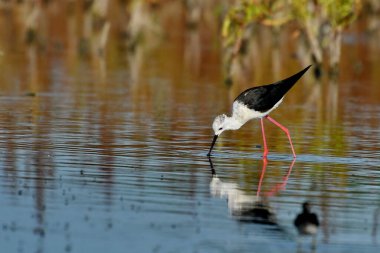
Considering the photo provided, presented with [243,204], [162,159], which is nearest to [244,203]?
[243,204]

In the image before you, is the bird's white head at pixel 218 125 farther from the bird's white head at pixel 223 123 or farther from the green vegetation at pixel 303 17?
the green vegetation at pixel 303 17

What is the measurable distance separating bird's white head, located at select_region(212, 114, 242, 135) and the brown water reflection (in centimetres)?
39

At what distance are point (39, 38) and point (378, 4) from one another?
17.9 metres

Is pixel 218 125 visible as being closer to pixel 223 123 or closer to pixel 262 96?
pixel 223 123

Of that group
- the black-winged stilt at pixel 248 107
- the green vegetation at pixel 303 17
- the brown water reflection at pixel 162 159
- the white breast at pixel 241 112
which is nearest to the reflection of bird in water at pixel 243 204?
the brown water reflection at pixel 162 159

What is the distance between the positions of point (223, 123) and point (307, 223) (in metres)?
5.91

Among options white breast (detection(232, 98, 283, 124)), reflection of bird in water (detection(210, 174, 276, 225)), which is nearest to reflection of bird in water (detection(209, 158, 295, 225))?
reflection of bird in water (detection(210, 174, 276, 225))

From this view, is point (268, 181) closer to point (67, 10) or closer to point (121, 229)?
point (121, 229)

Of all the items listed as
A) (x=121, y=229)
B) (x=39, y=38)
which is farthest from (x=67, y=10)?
(x=121, y=229)

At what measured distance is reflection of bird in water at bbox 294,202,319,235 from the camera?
1176cm

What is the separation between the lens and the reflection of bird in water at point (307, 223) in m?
11.8

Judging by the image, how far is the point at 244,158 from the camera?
1731 cm

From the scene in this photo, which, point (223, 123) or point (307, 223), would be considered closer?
point (307, 223)

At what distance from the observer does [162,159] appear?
1658 cm
